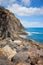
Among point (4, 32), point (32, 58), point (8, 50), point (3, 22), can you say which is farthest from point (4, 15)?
point (32, 58)

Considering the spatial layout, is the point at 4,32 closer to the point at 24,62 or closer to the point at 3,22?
the point at 3,22

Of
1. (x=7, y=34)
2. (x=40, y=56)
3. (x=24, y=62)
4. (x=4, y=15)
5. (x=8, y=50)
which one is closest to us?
(x=24, y=62)

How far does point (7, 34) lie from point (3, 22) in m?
4.20

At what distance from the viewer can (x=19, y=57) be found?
45.0ft

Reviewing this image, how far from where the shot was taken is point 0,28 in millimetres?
38781

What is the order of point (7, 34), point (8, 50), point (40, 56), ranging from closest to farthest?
point (40, 56) < point (8, 50) < point (7, 34)

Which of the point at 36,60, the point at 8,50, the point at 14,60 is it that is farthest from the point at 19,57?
the point at 8,50

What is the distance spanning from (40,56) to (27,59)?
5.48 ft

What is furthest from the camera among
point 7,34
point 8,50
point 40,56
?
point 7,34

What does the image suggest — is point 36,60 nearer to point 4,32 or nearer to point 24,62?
point 24,62

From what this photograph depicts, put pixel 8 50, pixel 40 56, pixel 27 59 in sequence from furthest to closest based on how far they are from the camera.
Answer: pixel 8 50
pixel 40 56
pixel 27 59

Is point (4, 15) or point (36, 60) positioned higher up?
point (4, 15)

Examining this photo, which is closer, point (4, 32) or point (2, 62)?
point (2, 62)

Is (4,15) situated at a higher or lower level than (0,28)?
higher
